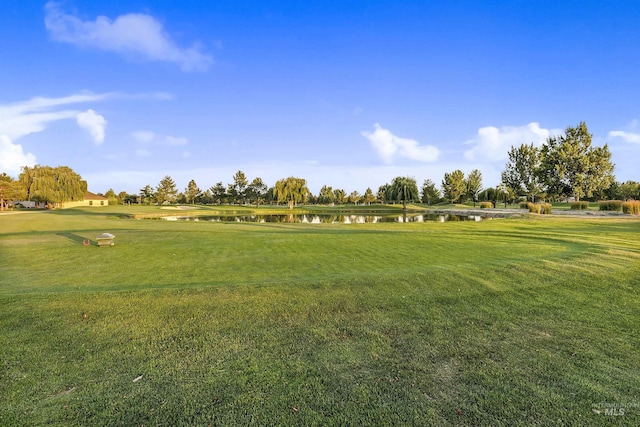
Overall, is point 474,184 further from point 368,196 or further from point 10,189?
point 10,189

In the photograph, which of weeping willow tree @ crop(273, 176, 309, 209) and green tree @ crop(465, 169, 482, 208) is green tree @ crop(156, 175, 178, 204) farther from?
green tree @ crop(465, 169, 482, 208)

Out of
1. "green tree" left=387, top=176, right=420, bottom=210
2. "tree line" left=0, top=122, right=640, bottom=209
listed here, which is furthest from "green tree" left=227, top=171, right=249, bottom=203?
"green tree" left=387, top=176, right=420, bottom=210

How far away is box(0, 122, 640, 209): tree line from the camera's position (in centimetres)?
4912

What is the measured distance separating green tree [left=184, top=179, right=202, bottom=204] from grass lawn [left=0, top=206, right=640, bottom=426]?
107980mm

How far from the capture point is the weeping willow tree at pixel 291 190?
7206cm

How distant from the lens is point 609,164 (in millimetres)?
48562

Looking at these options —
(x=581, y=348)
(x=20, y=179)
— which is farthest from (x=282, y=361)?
(x=20, y=179)

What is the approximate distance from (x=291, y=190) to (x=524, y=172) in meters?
46.8

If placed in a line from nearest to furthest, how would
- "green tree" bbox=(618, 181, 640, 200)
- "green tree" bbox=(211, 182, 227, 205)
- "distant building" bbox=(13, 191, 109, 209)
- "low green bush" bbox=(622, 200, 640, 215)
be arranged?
"low green bush" bbox=(622, 200, 640, 215)
"green tree" bbox=(618, 181, 640, 200)
"distant building" bbox=(13, 191, 109, 209)
"green tree" bbox=(211, 182, 227, 205)

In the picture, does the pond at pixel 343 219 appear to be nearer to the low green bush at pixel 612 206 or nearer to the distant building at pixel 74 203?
the low green bush at pixel 612 206

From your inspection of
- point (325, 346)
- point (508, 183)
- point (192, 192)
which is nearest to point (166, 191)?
point (192, 192)

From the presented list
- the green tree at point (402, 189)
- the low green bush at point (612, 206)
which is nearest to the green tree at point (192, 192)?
the green tree at point (402, 189)

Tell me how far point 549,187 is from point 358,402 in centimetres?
6176

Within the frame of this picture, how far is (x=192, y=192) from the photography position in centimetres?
11081
